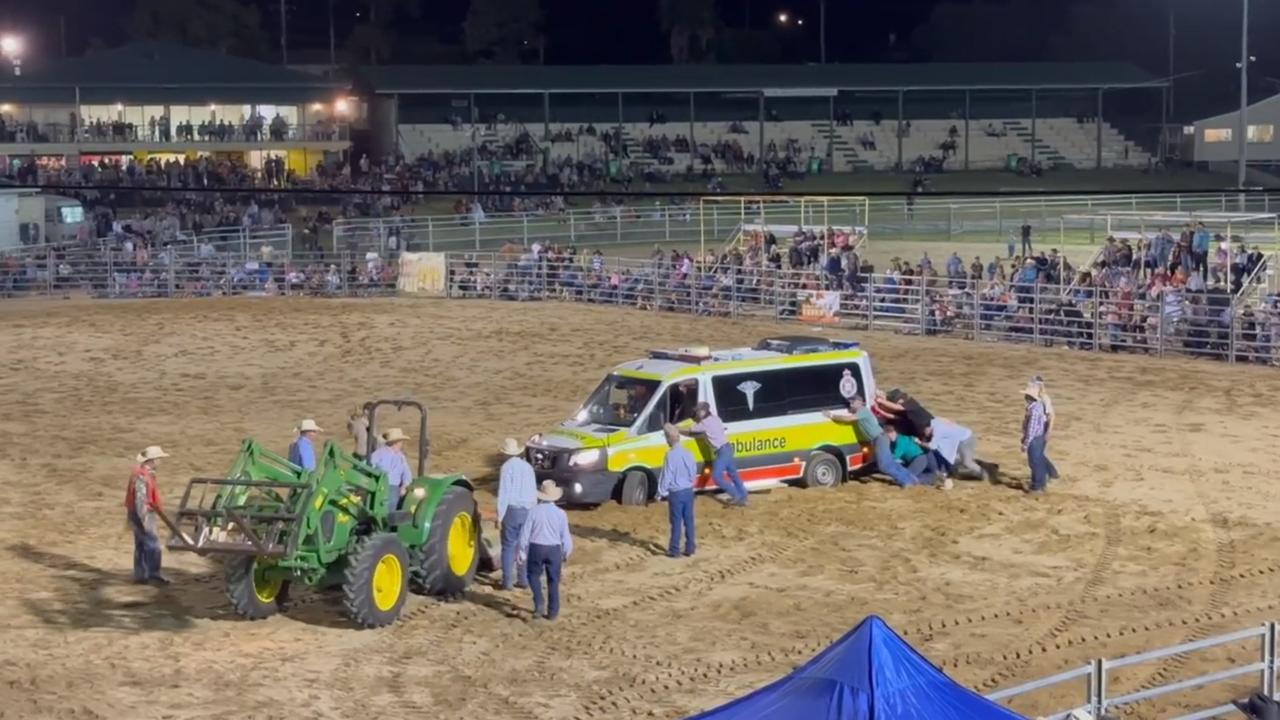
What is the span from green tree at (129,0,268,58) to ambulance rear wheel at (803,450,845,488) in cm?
7629

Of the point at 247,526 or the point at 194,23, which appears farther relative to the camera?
the point at 194,23

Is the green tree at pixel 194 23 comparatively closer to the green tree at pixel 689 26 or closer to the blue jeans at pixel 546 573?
the green tree at pixel 689 26

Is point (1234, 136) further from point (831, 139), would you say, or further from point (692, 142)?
point (692, 142)

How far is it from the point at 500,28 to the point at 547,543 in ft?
286

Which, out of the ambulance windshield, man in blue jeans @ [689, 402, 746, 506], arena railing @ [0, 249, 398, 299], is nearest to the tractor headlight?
the ambulance windshield

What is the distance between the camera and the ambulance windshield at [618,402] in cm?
1725

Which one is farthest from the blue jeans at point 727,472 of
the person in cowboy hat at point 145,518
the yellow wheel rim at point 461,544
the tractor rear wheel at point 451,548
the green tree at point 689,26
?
the green tree at point 689,26

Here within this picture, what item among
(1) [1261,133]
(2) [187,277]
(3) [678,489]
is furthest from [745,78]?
(3) [678,489]

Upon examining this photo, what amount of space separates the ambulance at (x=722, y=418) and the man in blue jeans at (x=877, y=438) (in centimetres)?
12

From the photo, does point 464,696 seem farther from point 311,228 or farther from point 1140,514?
point 311,228

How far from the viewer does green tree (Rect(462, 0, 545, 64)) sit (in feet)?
318

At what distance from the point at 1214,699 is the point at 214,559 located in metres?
8.54

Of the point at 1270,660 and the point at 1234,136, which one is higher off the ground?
the point at 1234,136

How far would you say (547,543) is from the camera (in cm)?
1288
